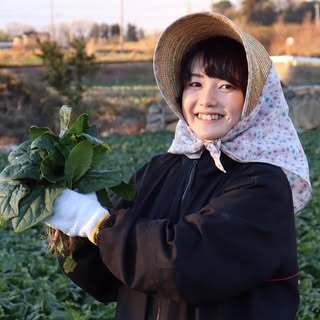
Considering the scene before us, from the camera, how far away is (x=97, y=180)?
6.95ft

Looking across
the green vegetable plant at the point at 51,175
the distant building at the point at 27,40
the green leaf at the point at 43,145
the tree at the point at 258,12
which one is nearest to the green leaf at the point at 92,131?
the green vegetable plant at the point at 51,175

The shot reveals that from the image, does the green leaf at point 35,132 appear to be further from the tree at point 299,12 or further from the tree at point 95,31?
the tree at point 95,31

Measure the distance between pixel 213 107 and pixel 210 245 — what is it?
43 cm

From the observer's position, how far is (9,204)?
2.03 m

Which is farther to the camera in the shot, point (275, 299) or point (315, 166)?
point (315, 166)

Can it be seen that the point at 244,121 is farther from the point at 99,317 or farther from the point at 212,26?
the point at 99,317

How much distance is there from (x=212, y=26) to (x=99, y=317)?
2376mm

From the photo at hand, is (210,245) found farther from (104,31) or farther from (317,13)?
(104,31)

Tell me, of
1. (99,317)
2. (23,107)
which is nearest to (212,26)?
(99,317)

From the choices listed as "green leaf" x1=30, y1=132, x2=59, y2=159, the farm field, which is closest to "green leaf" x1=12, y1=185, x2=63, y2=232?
"green leaf" x1=30, y1=132, x2=59, y2=159

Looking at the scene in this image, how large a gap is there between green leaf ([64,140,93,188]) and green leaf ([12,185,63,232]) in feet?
0.26

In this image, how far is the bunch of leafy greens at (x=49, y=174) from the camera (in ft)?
6.63

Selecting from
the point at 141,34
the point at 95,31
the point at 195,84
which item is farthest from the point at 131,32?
the point at 195,84

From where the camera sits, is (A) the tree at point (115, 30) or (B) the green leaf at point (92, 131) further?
(A) the tree at point (115, 30)
